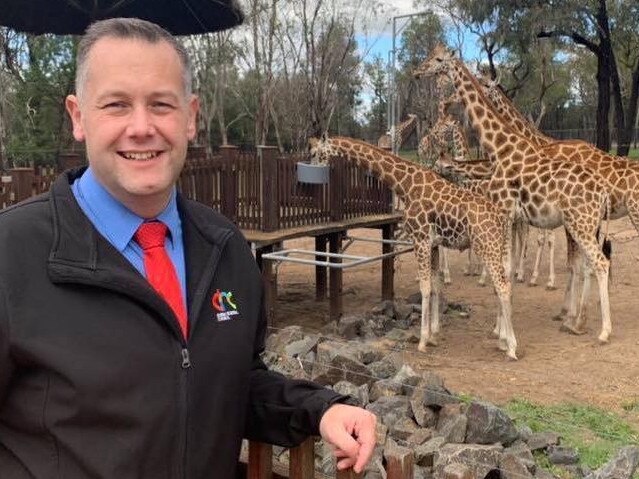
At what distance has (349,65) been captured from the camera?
3061 centimetres

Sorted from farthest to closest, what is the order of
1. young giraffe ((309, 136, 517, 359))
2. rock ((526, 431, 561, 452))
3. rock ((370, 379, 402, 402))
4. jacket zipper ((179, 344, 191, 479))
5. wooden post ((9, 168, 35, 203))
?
young giraffe ((309, 136, 517, 359)) < wooden post ((9, 168, 35, 203)) < rock ((370, 379, 402, 402)) < rock ((526, 431, 561, 452)) < jacket zipper ((179, 344, 191, 479))

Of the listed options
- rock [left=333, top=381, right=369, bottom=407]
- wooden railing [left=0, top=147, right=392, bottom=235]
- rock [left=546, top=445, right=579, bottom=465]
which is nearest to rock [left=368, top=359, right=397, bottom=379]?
rock [left=333, top=381, right=369, bottom=407]

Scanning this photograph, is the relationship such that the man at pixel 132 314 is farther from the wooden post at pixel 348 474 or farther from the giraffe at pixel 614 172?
the giraffe at pixel 614 172

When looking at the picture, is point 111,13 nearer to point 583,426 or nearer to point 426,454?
point 426,454

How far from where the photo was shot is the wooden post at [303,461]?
1.92 m

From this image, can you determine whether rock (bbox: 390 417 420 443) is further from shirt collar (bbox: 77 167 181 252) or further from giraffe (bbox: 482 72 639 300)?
giraffe (bbox: 482 72 639 300)

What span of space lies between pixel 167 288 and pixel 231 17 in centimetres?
589

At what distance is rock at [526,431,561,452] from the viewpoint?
15.5 feet

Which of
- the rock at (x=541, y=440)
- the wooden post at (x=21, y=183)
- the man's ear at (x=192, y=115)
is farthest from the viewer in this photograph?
the wooden post at (x=21, y=183)

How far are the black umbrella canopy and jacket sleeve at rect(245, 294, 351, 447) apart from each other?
538 cm

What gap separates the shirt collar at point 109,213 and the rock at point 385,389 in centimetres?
366

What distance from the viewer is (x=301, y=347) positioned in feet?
19.8

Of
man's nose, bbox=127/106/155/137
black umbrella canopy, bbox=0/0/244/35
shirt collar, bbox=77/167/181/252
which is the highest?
black umbrella canopy, bbox=0/0/244/35

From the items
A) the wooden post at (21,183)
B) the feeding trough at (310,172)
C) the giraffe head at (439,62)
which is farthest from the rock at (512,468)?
the giraffe head at (439,62)
